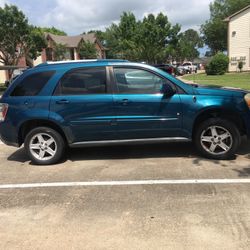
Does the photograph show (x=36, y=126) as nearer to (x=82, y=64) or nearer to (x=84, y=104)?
(x=84, y=104)

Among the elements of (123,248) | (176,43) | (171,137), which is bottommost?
(123,248)

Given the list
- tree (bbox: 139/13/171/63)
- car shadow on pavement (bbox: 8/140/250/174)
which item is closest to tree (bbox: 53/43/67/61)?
tree (bbox: 139/13/171/63)

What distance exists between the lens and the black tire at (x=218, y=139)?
576 centimetres

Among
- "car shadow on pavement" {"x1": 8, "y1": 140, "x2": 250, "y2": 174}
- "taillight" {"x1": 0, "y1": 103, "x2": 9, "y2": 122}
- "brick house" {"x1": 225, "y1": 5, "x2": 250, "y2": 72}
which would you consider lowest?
"car shadow on pavement" {"x1": 8, "y1": 140, "x2": 250, "y2": 174}

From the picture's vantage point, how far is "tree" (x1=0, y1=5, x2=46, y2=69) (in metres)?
34.1

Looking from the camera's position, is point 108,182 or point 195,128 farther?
point 195,128

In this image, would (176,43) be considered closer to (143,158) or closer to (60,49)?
(60,49)

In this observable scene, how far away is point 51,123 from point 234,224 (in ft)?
11.7

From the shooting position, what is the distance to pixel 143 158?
6.16 m

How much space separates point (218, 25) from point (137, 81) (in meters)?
69.3

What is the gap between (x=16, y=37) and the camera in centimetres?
3556

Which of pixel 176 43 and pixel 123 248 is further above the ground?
pixel 176 43

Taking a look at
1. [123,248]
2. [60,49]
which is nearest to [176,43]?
[60,49]

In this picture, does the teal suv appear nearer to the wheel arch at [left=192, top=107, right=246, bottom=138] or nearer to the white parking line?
the wheel arch at [left=192, top=107, right=246, bottom=138]
